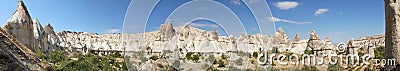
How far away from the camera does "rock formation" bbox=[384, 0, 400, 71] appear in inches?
284

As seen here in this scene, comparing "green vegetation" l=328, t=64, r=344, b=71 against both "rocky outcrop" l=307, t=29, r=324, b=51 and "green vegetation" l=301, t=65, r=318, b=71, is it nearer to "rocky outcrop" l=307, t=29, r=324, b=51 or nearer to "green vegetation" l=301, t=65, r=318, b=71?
"green vegetation" l=301, t=65, r=318, b=71

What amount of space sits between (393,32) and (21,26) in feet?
53.2

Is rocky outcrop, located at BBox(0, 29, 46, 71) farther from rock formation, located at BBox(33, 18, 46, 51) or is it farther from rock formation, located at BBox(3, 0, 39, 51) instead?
rock formation, located at BBox(33, 18, 46, 51)

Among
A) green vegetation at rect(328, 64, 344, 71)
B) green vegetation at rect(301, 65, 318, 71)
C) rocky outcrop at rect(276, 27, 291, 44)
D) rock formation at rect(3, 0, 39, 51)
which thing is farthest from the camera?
rocky outcrop at rect(276, 27, 291, 44)

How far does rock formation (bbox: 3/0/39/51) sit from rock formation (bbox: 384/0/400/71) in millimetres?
14450

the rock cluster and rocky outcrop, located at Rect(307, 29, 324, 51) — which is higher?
the rock cluster

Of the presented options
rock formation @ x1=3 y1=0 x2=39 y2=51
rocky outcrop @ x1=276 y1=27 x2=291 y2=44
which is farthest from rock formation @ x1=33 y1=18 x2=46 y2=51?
rocky outcrop @ x1=276 y1=27 x2=291 y2=44

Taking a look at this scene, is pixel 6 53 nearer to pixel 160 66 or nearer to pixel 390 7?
pixel 160 66

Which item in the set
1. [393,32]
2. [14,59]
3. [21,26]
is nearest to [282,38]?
[21,26]

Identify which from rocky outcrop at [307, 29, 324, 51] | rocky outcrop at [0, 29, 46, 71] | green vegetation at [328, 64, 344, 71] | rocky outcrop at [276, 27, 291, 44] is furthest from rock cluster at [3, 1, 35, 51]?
rocky outcrop at [276, 27, 291, 44]

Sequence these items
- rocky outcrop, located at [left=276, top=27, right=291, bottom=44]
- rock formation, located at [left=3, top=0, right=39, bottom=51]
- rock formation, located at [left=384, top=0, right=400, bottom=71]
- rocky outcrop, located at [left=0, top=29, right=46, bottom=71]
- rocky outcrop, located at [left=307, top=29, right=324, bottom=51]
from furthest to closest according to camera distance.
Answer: rocky outcrop, located at [left=276, top=27, right=291, bottom=44] < rocky outcrop, located at [left=307, top=29, right=324, bottom=51] < rock formation, located at [left=3, top=0, right=39, bottom=51] < rock formation, located at [left=384, top=0, right=400, bottom=71] < rocky outcrop, located at [left=0, top=29, right=46, bottom=71]

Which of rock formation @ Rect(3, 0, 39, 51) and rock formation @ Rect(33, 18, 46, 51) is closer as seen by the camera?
rock formation @ Rect(3, 0, 39, 51)

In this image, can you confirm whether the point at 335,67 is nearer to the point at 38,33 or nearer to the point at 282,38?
the point at 38,33

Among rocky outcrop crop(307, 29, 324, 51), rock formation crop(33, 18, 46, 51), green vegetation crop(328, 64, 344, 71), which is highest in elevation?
rock formation crop(33, 18, 46, 51)
